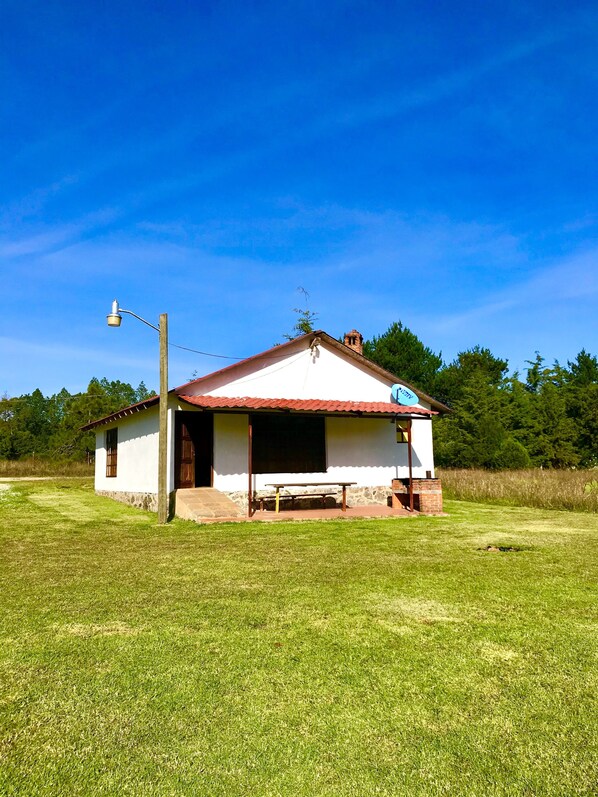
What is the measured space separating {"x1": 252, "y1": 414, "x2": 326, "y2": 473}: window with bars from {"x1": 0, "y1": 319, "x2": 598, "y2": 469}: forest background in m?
12.4

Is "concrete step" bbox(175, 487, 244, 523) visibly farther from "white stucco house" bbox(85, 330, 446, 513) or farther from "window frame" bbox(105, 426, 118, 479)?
"window frame" bbox(105, 426, 118, 479)

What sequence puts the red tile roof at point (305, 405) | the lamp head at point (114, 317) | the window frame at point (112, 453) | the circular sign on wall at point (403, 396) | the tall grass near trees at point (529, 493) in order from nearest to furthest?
the lamp head at point (114, 317)
the red tile roof at point (305, 405)
the tall grass near trees at point (529, 493)
the circular sign on wall at point (403, 396)
the window frame at point (112, 453)

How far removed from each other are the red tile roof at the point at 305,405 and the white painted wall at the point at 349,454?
24.1 inches

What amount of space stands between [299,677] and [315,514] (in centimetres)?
963

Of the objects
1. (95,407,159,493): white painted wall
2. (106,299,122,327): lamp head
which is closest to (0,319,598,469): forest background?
(95,407,159,493): white painted wall

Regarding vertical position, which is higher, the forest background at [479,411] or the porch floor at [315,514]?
the forest background at [479,411]

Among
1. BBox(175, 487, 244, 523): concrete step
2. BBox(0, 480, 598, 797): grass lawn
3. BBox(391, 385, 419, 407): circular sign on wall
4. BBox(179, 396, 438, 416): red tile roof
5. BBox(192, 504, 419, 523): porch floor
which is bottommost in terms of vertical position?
BBox(192, 504, 419, 523): porch floor

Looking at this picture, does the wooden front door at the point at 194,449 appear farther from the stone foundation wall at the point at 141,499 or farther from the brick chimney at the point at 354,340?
the brick chimney at the point at 354,340

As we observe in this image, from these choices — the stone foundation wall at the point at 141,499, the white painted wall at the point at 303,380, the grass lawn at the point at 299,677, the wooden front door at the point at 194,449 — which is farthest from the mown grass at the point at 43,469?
the grass lawn at the point at 299,677

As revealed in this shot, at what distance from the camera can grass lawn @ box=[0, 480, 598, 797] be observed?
2305mm

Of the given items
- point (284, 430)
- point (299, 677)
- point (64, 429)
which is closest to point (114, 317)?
point (284, 430)

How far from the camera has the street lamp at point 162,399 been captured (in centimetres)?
1127

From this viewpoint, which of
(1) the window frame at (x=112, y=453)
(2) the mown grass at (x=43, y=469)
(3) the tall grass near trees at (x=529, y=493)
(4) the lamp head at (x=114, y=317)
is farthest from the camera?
(2) the mown grass at (x=43, y=469)

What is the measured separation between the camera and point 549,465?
33.2m
